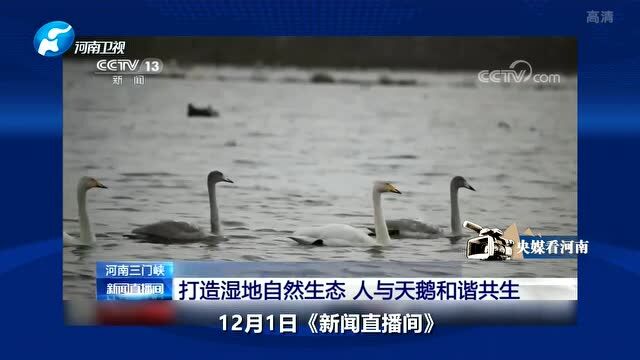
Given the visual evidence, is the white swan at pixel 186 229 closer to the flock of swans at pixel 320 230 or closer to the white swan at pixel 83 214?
the flock of swans at pixel 320 230

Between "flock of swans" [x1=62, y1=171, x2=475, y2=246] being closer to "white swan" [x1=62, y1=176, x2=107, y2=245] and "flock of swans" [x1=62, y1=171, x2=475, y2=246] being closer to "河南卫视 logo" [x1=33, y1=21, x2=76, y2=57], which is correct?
"white swan" [x1=62, y1=176, x2=107, y2=245]

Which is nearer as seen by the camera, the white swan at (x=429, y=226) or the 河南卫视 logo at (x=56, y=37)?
the 河南卫视 logo at (x=56, y=37)

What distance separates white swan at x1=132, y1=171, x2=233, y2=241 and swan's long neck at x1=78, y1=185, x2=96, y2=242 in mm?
287

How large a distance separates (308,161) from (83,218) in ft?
4.87

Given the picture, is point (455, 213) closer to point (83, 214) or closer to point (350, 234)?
point (350, 234)

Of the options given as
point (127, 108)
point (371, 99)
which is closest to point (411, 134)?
point (371, 99)

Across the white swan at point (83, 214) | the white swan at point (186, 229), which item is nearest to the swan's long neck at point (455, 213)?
the white swan at point (186, 229)

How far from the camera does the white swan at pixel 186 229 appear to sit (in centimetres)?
1880

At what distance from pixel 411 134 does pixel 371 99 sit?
36 centimetres

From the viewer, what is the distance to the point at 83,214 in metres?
18.8

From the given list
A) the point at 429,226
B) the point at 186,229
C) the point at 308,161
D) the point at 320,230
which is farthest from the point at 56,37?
the point at 429,226

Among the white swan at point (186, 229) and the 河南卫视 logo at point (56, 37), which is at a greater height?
the 河南卫视 logo at point (56, 37)

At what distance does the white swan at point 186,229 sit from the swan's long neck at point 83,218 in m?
0.29

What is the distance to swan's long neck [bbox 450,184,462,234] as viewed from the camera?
61.8 feet
